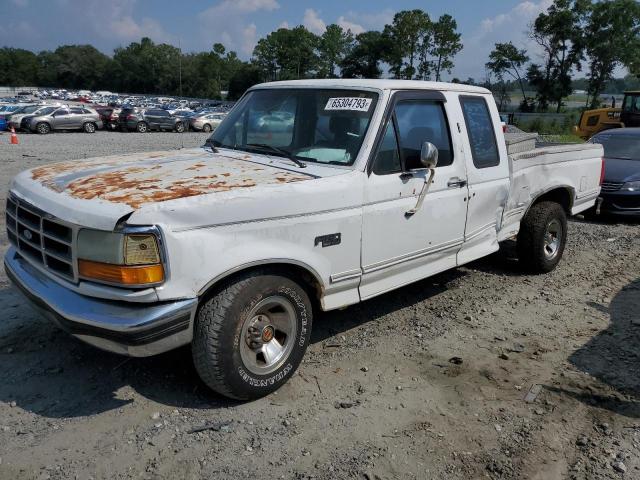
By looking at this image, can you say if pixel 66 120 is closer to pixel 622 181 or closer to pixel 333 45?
pixel 622 181

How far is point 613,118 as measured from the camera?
21594 millimetres

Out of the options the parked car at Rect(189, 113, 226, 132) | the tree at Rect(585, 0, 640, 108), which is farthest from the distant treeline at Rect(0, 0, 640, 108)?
the parked car at Rect(189, 113, 226, 132)

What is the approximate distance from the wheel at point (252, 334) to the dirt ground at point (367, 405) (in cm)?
21

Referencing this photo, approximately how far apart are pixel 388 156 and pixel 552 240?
329 centimetres

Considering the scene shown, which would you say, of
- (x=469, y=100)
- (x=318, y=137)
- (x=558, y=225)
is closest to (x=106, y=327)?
(x=318, y=137)

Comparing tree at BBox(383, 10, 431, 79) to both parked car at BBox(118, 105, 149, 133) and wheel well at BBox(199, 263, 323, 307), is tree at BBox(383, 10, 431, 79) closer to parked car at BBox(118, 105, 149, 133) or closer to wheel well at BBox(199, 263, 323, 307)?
parked car at BBox(118, 105, 149, 133)

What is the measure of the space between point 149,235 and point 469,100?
10.9ft

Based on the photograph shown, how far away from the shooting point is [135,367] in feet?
12.8

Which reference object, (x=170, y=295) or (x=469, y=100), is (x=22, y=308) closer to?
(x=170, y=295)

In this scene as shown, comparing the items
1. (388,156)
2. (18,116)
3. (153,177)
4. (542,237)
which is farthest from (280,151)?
(18,116)

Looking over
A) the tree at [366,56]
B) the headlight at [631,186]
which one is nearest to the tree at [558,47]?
the tree at [366,56]

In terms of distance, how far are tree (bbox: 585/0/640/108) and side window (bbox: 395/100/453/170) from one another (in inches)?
2369

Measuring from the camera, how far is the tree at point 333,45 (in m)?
105

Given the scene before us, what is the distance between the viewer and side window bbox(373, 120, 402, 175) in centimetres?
396
